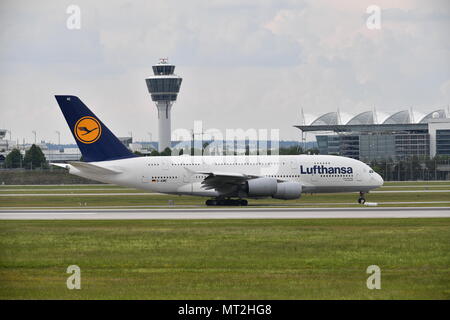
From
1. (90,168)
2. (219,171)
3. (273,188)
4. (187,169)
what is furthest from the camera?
(219,171)

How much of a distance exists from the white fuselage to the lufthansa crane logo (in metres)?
1.93

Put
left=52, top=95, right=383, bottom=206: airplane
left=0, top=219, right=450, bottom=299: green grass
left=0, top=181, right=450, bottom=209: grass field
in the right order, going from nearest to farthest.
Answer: left=0, top=219, right=450, bottom=299: green grass, left=0, top=181, right=450, bottom=209: grass field, left=52, top=95, right=383, bottom=206: airplane

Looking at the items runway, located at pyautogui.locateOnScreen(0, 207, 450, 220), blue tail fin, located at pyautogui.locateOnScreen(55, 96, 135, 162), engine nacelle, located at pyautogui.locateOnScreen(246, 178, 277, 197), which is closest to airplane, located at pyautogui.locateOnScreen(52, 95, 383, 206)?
blue tail fin, located at pyautogui.locateOnScreen(55, 96, 135, 162)

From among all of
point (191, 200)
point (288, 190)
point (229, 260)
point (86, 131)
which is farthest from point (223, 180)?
point (229, 260)

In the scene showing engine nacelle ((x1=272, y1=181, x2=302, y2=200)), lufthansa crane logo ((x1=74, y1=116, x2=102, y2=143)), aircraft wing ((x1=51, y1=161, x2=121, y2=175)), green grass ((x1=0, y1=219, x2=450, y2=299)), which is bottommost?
green grass ((x1=0, y1=219, x2=450, y2=299))

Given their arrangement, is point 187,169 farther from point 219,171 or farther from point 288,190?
point 288,190

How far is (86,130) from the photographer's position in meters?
57.1

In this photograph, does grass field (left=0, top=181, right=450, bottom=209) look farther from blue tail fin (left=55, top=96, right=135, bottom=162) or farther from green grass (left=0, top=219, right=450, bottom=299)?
green grass (left=0, top=219, right=450, bottom=299)

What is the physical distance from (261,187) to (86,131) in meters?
13.2

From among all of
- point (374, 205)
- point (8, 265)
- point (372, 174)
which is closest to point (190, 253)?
point (8, 265)

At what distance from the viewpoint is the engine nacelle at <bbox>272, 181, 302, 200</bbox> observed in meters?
54.7

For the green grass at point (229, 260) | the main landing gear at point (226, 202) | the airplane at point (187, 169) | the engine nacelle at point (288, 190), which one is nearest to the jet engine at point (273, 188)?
the engine nacelle at point (288, 190)

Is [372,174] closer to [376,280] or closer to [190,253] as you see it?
[190,253]

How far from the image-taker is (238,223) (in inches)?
1483
